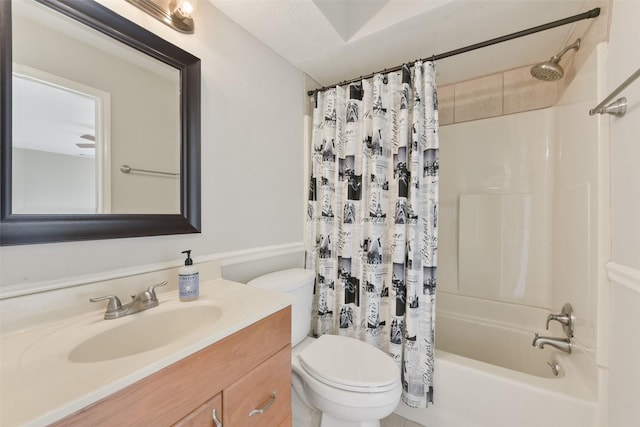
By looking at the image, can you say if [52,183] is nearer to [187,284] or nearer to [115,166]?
[115,166]

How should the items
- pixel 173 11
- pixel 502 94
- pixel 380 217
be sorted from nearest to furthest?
pixel 173 11, pixel 380 217, pixel 502 94

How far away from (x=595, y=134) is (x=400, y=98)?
2.94 ft

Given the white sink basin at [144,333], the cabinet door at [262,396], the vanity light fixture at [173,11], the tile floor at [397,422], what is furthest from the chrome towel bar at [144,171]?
the tile floor at [397,422]

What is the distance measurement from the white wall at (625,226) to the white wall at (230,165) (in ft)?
4.96

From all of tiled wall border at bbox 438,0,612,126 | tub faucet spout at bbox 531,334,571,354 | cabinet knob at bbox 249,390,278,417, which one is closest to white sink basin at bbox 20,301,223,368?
cabinet knob at bbox 249,390,278,417

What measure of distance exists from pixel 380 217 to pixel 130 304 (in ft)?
4.09

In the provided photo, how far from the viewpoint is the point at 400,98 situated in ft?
5.03

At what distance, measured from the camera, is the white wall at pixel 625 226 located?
843 mm

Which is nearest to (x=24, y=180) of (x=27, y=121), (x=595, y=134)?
(x=27, y=121)

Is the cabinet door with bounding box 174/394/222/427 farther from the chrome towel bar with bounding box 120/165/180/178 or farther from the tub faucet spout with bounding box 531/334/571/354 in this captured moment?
Answer: the tub faucet spout with bounding box 531/334/571/354

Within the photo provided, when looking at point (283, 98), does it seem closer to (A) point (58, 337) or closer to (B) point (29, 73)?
(B) point (29, 73)

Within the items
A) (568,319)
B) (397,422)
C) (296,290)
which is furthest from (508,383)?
A: (296,290)

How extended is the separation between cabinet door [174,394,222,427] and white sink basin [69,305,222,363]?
203 millimetres

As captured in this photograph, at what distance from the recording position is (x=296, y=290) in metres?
1.40
